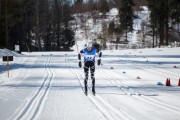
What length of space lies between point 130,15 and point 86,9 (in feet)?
132

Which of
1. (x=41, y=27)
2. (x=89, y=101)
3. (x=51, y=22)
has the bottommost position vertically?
(x=89, y=101)

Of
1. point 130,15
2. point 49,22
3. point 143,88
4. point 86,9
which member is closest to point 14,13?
point 49,22

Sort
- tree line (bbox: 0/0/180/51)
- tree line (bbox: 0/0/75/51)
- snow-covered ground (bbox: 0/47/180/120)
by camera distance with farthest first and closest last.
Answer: tree line (bbox: 0/0/75/51)
tree line (bbox: 0/0/180/51)
snow-covered ground (bbox: 0/47/180/120)

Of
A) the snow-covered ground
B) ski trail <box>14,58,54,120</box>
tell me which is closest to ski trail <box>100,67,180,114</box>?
the snow-covered ground

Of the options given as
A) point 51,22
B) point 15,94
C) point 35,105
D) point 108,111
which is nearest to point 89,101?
point 35,105

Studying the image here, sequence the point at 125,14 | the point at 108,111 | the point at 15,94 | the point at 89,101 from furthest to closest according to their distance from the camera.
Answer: the point at 125,14
the point at 15,94
the point at 89,101
the point at 108,111

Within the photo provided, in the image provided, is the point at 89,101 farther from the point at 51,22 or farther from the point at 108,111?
the point at 51,22

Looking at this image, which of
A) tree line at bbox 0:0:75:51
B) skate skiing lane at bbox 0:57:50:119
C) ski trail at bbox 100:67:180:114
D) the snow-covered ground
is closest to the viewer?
the snow-covered ground

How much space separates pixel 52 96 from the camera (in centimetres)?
1510

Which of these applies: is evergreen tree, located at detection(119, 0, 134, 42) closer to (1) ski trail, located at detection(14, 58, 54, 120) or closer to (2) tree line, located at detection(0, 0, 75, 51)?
(2) tree line, located at detection(0, 0, 75, 51)

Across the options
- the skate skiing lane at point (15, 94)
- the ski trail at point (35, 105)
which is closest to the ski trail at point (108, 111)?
the ski trail at point (35, 105)

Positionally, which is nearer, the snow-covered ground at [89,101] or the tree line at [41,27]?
the snow-covered ground at [89,101]

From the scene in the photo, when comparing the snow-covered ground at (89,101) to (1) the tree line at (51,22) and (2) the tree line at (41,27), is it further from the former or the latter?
(2) the tree line at (41,27)

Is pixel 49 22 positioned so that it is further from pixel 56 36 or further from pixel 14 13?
pixel 14 13
